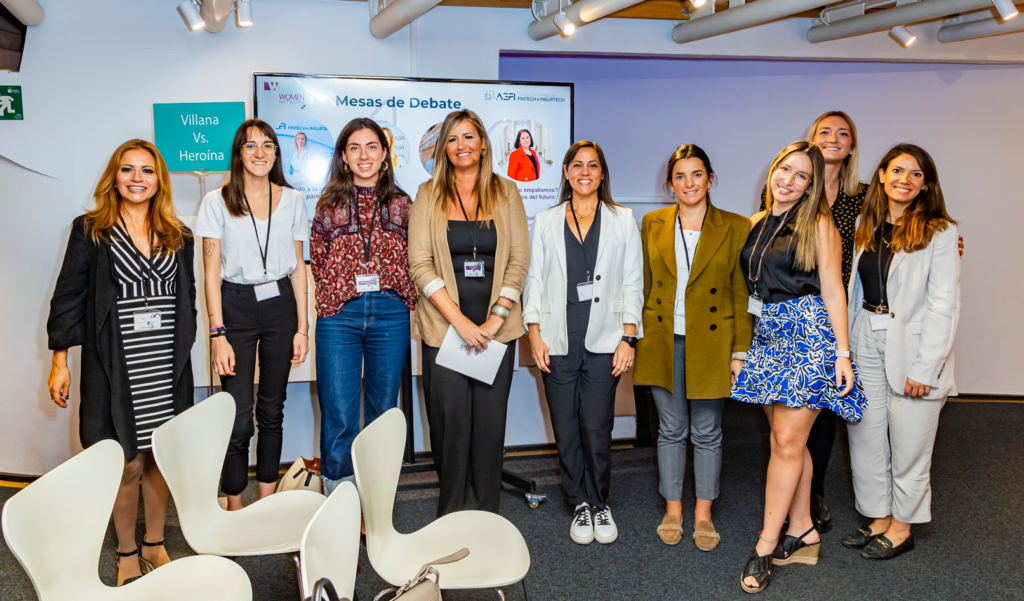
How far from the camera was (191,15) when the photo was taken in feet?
10.2

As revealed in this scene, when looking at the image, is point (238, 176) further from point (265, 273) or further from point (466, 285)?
point (466, 285)

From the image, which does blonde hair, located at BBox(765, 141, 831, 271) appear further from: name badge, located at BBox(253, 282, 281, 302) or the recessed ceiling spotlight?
the recessed ceiling spotlight

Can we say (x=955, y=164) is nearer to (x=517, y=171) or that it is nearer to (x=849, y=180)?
(x=849, y=180)

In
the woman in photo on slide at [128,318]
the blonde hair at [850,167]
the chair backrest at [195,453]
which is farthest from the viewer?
the blonde hair at [850,167]

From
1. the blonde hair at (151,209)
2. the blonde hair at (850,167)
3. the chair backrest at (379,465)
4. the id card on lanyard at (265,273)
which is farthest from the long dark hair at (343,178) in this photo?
the blonde hair at (850,167)

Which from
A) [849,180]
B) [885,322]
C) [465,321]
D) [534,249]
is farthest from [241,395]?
[849,180]

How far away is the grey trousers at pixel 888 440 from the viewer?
2555mm

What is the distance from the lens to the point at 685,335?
2.64m

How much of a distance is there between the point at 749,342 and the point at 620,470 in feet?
4.40

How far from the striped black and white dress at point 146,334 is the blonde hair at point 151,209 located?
4 centimetres

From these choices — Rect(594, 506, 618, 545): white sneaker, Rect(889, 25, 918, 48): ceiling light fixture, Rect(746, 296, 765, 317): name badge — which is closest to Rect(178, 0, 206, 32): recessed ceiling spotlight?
Rect(746, 296, 765, 317): name badge

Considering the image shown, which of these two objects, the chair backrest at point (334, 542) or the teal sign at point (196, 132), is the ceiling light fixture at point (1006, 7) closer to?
the chair backrest at point (334, 542)

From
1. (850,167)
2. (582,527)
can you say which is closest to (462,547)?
→ (582,527)

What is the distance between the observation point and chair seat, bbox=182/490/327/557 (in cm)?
191
